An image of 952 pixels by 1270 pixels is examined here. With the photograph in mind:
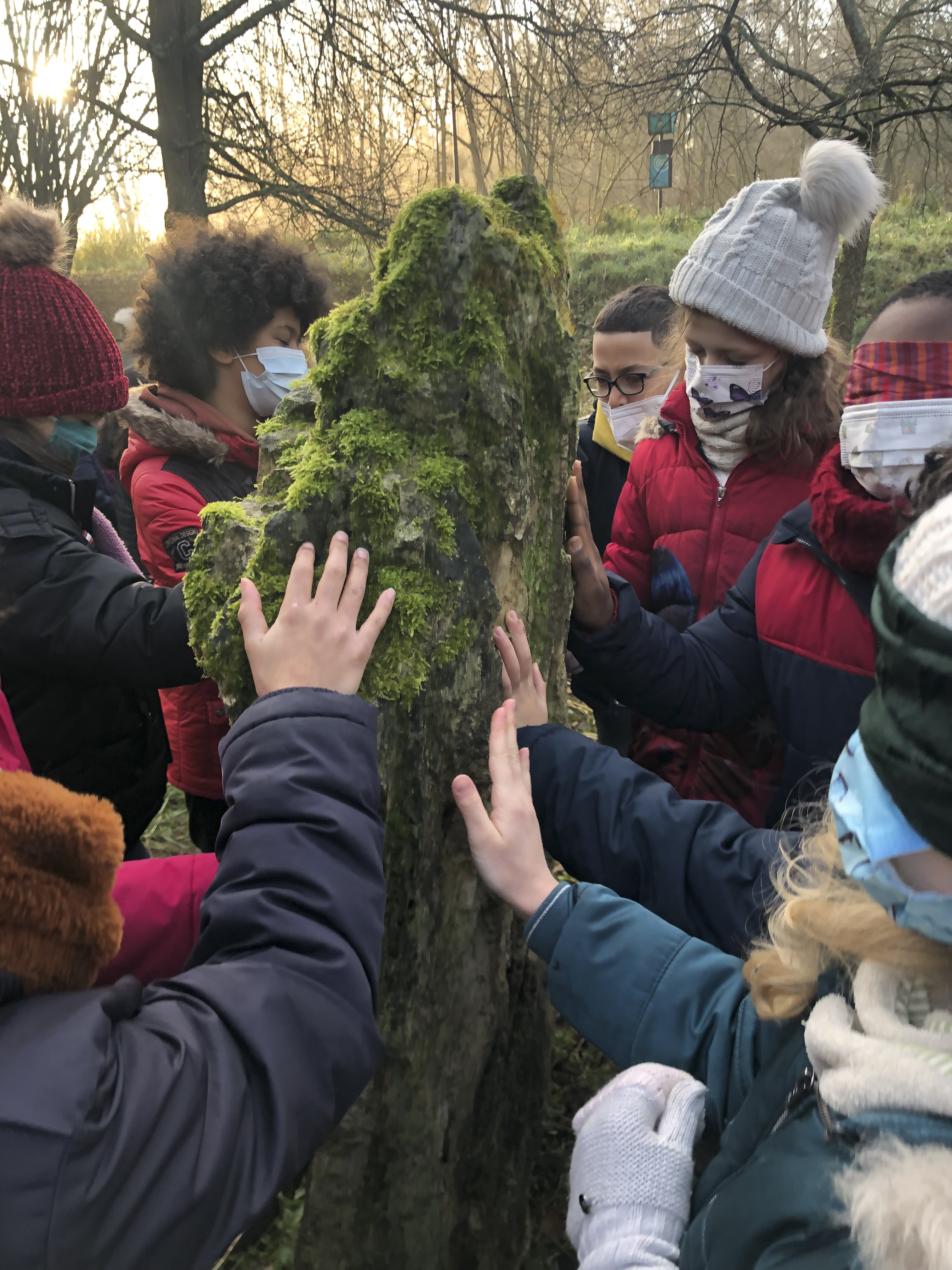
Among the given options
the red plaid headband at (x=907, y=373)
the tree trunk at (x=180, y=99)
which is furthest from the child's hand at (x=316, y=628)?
the tree trunk at (x=180, y=99)

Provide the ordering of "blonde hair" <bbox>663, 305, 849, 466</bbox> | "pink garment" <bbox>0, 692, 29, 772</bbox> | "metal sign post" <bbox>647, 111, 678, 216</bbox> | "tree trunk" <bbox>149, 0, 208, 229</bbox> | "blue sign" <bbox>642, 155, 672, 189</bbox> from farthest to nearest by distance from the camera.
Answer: "blue sign" <bbox>642, 155, 672, 189</bbox> < "metal sign post" <bbox>647, 111, 678, 216</bbox> < "tree trunk" <bbox>149, 0, 208, 229</bbox> < "blonde hair" <bbox>663, 305, 849, 466</bbox> < "pink garment" <bbox>0, 692, 29, 772</bbox>

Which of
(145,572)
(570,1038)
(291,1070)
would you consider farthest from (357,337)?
(145,572)

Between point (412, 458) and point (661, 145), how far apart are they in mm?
6183

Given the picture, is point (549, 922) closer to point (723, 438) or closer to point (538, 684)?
point (538, 684)

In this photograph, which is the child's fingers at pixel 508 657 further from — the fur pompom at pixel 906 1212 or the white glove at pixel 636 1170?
the fur pompom at pixel 906 1212

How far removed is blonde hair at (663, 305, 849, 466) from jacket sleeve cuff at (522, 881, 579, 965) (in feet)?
5.03

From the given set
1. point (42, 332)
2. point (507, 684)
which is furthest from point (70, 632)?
point (507, 684)

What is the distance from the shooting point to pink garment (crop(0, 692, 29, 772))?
1639mm

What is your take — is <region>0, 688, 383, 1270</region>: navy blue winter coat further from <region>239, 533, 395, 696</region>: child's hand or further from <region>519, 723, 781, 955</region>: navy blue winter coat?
<region>519, 723, 781, 955</region>: navy blue winter coat

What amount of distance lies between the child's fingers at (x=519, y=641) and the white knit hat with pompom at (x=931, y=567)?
0.95 metres

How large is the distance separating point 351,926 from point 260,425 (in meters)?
1.18

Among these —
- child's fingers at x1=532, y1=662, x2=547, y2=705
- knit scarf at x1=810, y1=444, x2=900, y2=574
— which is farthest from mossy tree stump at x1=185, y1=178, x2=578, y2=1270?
A: knit scarf at x1=810, y1=444, x2=900, y2=574

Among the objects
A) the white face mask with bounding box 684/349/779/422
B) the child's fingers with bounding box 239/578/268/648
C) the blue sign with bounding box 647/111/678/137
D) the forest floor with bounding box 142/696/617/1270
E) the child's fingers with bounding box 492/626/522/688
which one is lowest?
the forest floor with bounding box 142/696/617/1270

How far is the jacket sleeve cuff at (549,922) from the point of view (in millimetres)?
1440
